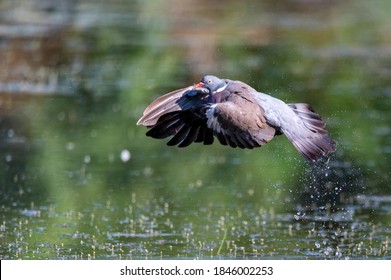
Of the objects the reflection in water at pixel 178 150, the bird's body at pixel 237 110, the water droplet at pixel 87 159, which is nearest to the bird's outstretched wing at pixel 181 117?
the bird's body at pixel 237 110

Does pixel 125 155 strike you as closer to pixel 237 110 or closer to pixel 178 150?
pixel 178 150

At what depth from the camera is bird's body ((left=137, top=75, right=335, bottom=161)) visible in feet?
20.8

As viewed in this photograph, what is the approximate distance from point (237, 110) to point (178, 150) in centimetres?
344

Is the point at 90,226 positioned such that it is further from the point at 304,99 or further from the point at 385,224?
the point at 304,99

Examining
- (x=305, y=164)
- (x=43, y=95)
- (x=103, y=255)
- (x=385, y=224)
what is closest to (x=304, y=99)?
(x=305, y=164)

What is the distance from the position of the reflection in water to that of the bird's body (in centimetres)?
87

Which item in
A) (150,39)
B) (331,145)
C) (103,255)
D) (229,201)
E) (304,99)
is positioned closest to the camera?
(331,145)

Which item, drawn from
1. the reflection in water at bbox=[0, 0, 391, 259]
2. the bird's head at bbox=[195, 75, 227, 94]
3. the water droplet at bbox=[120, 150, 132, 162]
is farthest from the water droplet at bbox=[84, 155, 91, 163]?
the bird's head at bbox=[195, 75, 227, 94]

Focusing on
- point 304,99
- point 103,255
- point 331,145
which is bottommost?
point 103,255

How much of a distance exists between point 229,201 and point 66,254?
5.49ft

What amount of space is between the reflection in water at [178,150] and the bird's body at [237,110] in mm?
874

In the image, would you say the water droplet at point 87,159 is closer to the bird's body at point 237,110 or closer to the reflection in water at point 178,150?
the reflection in water at point 178,150

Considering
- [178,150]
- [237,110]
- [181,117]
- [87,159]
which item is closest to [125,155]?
[87,159]

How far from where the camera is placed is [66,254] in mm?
7000
